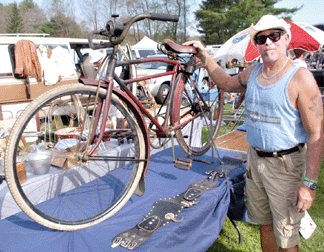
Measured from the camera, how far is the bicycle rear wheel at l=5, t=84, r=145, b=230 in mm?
1383

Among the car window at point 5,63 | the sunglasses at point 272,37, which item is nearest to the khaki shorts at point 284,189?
Answer: the sunglasses at point 272,37

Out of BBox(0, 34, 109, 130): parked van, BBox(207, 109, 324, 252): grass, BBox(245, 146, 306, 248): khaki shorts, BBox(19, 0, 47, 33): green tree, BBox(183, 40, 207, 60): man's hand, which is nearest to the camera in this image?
BBox(245, 146, 306, 248): khaki shorts

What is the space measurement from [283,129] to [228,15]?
33080 millimetres

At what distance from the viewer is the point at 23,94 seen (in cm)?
539

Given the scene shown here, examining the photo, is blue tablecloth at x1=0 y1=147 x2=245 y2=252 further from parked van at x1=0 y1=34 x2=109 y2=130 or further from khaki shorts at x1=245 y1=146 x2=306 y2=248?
parked van at x1=0 y1=34 x2=109 y2=130

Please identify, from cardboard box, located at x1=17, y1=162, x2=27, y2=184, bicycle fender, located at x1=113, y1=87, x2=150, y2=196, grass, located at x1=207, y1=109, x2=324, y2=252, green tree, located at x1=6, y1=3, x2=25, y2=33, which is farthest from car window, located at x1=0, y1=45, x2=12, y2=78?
green tree, located at x1=6, y1=3, x2=25, y2=33

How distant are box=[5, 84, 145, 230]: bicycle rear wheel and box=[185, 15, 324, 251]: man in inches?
33.6

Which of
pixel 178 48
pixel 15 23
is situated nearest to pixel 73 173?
pixel 178 48

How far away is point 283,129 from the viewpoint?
1.57 m

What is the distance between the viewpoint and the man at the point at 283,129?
1.50m

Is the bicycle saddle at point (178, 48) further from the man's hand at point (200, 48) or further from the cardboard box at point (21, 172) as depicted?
the cardboard box at point (21, 172)

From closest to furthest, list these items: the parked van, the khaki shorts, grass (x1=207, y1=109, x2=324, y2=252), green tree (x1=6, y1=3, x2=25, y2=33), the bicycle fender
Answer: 1. the khaki shorts
2. the bicycle fender
3. grass (x1=207, y1=109, x2=324, y2=252)
4. the parked van
5. green tree (x1=6, y1=3, x2=25, y2=33)

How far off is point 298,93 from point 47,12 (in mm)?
35173

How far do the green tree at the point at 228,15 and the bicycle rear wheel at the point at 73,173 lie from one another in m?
31.1
